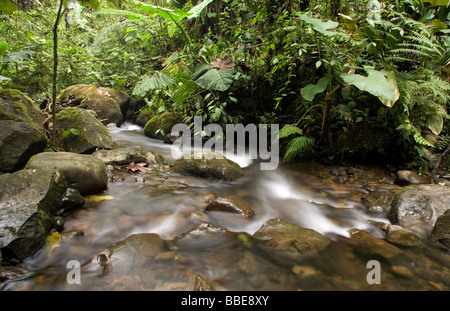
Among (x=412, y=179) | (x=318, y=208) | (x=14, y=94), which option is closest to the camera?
(x=318, y=208)

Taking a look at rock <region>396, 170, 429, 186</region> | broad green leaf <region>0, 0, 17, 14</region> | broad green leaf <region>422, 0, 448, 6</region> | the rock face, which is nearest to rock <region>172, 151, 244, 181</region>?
the rock face

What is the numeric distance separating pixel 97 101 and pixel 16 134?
3.81 m

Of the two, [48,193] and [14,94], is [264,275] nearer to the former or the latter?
[48,193]

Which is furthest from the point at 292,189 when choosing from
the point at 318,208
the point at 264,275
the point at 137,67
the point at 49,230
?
the point at 137,67

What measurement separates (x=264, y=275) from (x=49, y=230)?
5.76 feet

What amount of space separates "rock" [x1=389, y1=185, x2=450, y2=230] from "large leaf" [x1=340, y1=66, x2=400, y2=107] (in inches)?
40.7

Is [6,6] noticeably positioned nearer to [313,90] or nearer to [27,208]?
[27,208]

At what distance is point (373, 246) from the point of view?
2115 mm

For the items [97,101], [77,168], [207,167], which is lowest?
[207,167]

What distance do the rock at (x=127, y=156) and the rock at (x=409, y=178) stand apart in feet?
11.9

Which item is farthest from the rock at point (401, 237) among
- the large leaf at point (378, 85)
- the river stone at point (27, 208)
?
the river stone at point (27, 208)

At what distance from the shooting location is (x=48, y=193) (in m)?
2.07

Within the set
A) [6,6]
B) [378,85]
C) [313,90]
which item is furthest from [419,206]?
[6,6]

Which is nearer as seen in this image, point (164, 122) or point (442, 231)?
point (442, 231)
